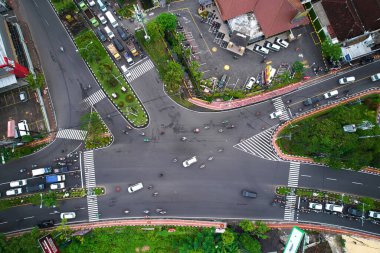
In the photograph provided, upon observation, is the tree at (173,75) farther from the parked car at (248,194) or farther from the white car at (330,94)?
the white car at (330,94)

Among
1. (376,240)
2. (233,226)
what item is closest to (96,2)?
(233,226)

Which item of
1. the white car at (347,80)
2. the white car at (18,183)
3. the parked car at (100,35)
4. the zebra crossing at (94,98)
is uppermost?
the parked car at (100,35)

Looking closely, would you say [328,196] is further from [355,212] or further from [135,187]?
[135,187]

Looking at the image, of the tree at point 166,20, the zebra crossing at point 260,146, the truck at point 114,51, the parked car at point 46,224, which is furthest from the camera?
the truck at point 114,51

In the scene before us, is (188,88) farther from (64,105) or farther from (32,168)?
(32,168)

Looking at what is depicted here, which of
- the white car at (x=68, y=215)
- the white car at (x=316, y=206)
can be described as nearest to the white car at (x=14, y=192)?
the white car at (x=68, y=215)

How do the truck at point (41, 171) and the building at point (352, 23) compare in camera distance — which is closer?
the building at point (352, 23)

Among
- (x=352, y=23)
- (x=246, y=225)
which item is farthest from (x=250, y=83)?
Result: (x=246, y=225)

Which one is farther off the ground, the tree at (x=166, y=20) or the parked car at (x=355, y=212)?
the tree at (x=166, y=20)
